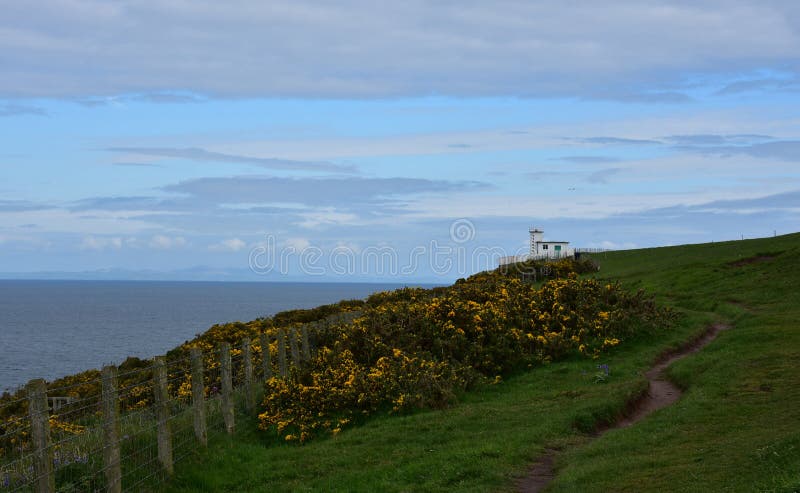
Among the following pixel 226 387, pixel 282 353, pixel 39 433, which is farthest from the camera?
pixel 282 353

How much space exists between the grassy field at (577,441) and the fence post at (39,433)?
3989 mm

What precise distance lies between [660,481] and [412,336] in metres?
15.0

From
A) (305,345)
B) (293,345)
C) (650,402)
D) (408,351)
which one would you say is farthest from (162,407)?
(650,402)

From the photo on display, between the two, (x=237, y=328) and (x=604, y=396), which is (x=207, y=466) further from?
(x=237, y=328)

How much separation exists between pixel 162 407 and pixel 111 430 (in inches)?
78.5

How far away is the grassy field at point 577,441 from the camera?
44.2 ft

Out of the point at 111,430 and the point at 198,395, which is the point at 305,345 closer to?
the point at 198,395

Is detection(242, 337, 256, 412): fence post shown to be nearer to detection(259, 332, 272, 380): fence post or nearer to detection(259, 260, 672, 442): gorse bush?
detection(259, 260, 672, 442): gorse bush

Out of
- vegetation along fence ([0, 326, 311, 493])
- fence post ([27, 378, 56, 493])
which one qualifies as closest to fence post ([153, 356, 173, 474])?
vegetation along fence ([0, 326, 311, 493])

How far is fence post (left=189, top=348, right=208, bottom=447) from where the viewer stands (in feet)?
56.5

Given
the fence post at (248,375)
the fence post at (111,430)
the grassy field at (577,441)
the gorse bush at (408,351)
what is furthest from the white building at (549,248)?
the fence post at (111,430)

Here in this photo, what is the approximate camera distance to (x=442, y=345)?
2688 cm

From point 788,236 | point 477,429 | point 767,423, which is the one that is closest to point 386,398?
point 477,429

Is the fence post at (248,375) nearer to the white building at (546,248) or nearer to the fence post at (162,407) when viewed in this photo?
the fence post at (162,407)
